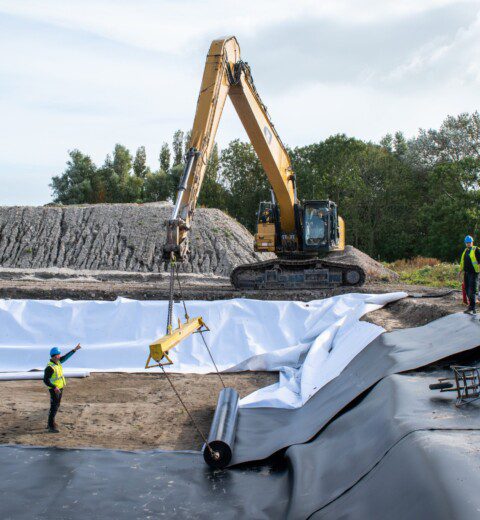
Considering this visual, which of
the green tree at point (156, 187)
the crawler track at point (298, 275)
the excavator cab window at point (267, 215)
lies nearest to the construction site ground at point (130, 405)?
the crawler track at point (298, 275)

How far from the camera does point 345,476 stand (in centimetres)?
443

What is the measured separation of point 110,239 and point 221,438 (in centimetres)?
2488

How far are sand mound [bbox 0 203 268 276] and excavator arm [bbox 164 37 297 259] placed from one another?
33.3 feet

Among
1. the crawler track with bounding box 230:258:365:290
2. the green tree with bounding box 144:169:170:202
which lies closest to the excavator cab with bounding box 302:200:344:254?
the crawler track with bounding box 230:258:365:290

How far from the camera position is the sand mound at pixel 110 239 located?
2795cm

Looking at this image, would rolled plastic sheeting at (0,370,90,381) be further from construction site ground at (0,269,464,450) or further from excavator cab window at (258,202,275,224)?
excavator cab window at (258,202,275,224)

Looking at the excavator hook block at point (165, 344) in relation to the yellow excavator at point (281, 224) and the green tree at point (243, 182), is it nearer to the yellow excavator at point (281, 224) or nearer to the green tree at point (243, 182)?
the yellow excavator at point (281, 224)

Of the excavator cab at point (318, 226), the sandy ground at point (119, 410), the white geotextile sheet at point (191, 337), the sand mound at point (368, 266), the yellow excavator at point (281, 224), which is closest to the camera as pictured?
the sandy ground at point (119, 410)

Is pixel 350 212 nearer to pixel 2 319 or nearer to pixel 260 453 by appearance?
pixel 2 319

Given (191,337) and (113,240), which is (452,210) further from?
(191,337)

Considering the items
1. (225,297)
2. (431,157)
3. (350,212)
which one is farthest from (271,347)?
(431,157)

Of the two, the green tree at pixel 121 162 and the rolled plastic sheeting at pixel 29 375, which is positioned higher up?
the green tree at pixel 121 162

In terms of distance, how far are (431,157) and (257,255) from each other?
24.2 meters

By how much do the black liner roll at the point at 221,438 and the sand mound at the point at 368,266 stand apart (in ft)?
50.9
